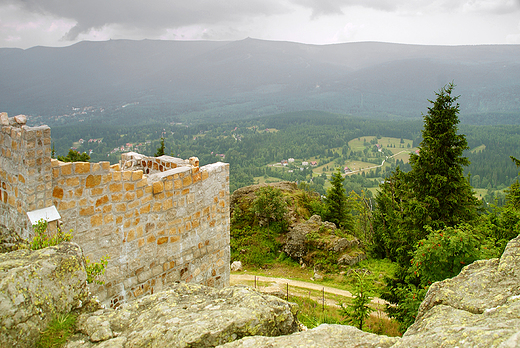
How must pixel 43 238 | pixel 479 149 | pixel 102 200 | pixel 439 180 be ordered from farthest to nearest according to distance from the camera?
pixel 479 149
pixel 439 180
pixel 102 200
pixel 43 238

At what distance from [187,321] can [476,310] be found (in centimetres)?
378

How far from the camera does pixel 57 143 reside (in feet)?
622

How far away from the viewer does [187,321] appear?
4.80 metres

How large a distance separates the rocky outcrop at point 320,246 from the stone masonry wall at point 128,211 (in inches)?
566

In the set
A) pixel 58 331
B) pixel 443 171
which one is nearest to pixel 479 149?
pixel 443 171

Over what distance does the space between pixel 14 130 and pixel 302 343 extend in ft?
22.8

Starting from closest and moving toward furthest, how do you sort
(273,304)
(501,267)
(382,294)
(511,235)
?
(501,267), (273,304), (511,235), (382,294)

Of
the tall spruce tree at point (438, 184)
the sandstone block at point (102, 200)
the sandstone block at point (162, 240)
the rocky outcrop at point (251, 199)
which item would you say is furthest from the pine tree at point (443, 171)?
the sandstone block at point (102, 200)

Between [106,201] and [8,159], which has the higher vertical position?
[8,159]

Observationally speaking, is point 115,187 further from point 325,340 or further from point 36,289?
point 325,340

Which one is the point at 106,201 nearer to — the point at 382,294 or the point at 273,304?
the point at 273,304

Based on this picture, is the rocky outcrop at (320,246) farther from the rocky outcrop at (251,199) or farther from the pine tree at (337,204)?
the pine tree at (337,204)

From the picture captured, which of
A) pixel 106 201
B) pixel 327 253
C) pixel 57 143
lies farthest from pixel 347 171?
pixel 57 143

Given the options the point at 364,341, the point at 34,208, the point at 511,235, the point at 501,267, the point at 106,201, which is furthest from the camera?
the point at 511,235
